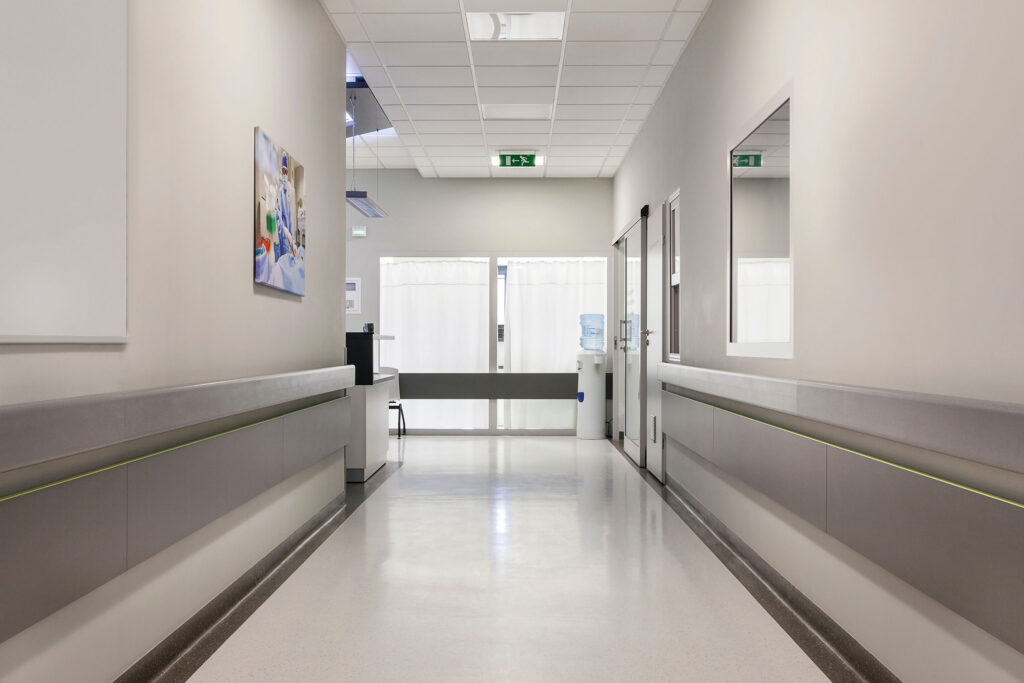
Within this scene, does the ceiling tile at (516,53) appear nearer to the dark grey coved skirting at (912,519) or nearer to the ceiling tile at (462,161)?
the ceiling tile at (462,161)

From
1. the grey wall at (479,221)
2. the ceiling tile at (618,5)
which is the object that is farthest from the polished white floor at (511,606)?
the grey wall at (479,221)

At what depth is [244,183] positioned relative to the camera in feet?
11.0

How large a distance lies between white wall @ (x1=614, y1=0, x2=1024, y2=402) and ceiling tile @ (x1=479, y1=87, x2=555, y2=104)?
2.38m

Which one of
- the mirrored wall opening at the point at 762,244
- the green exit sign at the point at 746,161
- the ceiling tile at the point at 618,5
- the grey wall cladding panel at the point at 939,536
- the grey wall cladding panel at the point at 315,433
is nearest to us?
the grey wall cladding panel at the point at 939,536

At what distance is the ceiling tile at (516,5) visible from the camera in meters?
4.57

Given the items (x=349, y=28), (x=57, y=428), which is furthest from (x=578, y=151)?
(x=57, y=428)

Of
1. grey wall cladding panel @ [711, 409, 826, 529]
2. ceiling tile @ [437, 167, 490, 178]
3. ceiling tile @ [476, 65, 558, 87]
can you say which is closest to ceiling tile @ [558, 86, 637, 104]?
ceiling tile @ [476, 65, 558, 87]

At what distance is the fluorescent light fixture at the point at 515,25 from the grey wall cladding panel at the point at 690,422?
285 cm

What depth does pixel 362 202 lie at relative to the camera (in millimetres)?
6848

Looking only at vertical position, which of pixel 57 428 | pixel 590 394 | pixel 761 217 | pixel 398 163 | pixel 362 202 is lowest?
pixel 590 394

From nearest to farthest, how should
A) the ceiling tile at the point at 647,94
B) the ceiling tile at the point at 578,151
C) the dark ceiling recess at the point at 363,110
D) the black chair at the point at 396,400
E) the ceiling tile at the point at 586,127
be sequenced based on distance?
the ceiling tile at the point at 647,94, the dark ceiling recess at the point at 363,110, the ceiling tile at the point at 586,127, the ceiling tile at the point at 578,151, the black chair at the point at 396,400

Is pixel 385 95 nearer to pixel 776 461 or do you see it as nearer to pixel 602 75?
pixel 602 75

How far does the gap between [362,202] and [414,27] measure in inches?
88.4

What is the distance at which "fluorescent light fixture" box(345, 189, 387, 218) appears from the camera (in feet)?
21.4
